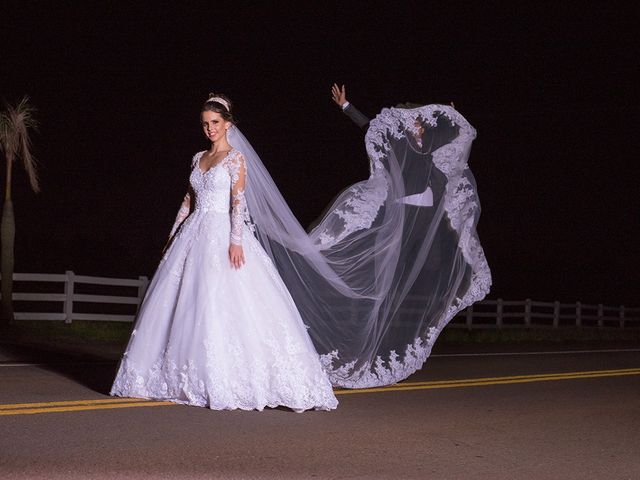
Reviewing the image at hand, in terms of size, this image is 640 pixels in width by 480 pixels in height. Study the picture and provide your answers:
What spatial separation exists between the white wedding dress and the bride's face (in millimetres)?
234

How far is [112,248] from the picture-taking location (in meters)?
57.4

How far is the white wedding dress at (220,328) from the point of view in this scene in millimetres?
7324

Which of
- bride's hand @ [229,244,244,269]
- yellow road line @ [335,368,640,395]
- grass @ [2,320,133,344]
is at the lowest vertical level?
grass @ [2,320,133,344]

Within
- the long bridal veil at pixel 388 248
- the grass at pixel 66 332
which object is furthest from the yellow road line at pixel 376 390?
the grass at pixel 66 332

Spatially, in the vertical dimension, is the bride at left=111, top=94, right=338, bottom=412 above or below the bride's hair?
below

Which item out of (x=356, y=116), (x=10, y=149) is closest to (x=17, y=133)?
(x=10, y=149)

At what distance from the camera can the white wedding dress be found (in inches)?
288

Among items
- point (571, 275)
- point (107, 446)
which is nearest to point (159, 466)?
point (107, 446)

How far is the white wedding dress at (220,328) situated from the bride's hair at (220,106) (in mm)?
333

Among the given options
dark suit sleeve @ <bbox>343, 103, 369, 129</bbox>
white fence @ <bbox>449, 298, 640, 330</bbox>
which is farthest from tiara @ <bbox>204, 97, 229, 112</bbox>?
white fence @ <bbox>449, 298, 640, 330</bbox>

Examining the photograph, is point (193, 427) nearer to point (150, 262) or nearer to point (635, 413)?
point (635, 413)

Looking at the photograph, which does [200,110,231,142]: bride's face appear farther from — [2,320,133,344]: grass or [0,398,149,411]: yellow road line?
[2,320,133,344]: grass

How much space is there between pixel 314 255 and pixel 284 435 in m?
2.63

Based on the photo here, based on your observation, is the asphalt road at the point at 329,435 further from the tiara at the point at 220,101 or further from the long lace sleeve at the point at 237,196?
the tiara at the point at 220,101
